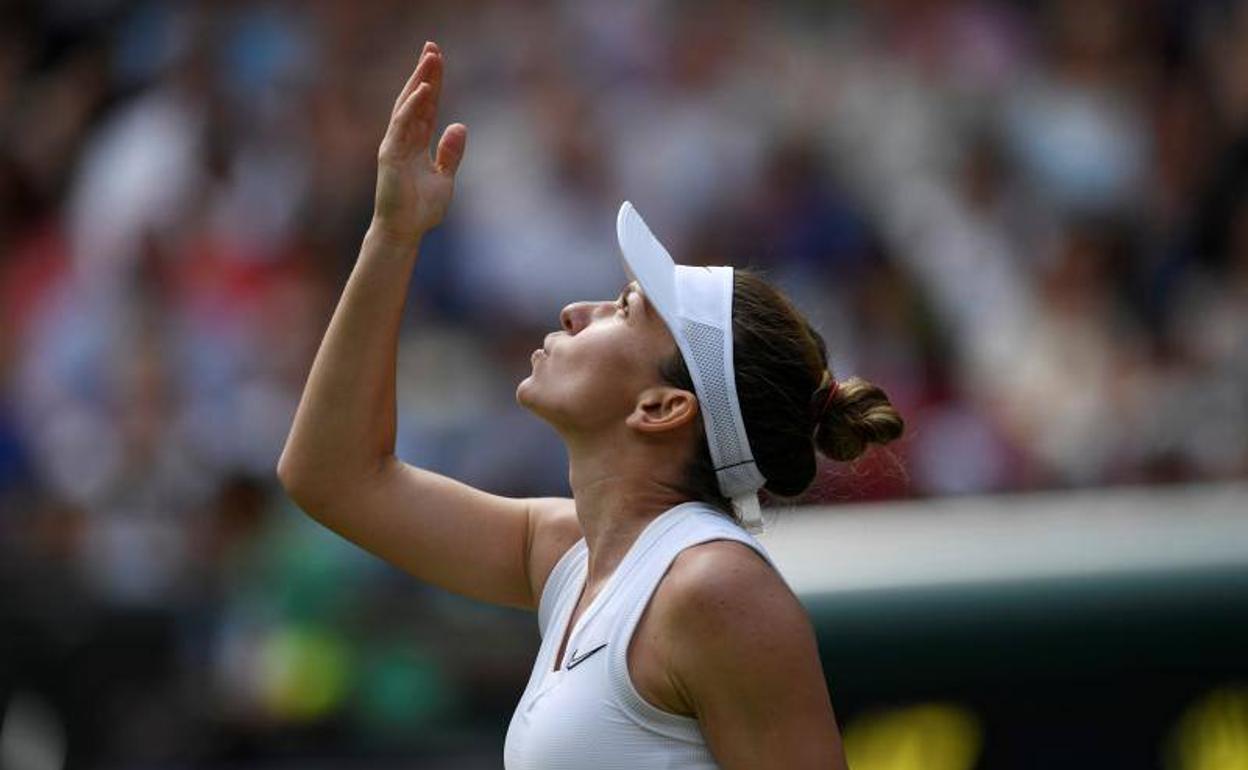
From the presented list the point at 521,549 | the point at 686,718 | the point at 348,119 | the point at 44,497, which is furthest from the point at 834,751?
the point at 348,119

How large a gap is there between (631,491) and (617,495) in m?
0.02

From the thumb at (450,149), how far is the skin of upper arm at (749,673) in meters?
0.84

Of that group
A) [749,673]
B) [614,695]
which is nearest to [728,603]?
[749,673]

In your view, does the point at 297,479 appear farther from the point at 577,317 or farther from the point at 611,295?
the point at 611,295

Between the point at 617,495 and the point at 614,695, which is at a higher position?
the point at 617,495

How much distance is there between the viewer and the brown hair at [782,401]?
3107 mm

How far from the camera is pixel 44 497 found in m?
7.05

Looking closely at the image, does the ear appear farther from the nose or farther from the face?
the nose

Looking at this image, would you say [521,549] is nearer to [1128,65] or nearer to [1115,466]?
[1115,466]

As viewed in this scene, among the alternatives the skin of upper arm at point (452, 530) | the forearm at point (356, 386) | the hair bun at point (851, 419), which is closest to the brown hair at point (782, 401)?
the hair bun at point (851, 419)

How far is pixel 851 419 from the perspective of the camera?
3.13m

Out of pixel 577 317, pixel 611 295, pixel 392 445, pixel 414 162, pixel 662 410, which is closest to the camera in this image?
pixel 662 410

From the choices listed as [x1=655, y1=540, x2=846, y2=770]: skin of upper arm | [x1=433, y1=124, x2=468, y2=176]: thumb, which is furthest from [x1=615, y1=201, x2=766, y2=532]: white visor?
[x1=433, y1=124, x2=468, y2=176]: thumb

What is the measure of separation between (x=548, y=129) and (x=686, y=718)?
16.1ft
